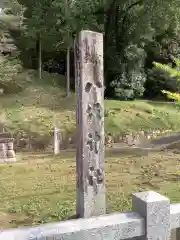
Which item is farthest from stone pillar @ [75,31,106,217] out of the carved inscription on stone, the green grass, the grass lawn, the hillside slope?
the green grass

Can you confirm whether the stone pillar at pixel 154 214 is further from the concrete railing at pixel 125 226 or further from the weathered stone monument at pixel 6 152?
the weathered stone monument at pixel 6 152

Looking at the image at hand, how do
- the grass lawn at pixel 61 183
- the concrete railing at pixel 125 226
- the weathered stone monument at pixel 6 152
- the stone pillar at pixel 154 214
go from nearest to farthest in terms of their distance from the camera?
the concrete railing at pixel 125 226 < the stone pillar at pixel 154 214 < the grass lawn at pixel 61 183 < the weathered stone monument at pixel 6 152

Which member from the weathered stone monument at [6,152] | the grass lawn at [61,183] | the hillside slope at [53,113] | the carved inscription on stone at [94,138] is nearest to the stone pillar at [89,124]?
the carved inscription on stone at [94,138]

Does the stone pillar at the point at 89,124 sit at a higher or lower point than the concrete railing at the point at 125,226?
higher

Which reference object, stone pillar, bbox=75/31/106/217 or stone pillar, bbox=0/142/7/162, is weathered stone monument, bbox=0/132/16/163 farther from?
stone pillar, bbox=75/31/106/217

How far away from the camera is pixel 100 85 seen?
381cm

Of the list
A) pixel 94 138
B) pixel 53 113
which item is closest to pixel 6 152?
pixel 53 113

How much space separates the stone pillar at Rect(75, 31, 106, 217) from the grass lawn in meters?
1.98

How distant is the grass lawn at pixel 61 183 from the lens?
5.84m

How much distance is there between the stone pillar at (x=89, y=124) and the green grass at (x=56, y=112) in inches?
388

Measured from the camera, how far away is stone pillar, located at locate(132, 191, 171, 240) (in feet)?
9.03

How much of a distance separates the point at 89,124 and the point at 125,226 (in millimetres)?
1294

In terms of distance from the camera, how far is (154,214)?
2.77m

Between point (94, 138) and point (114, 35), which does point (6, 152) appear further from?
point (114, 35)
